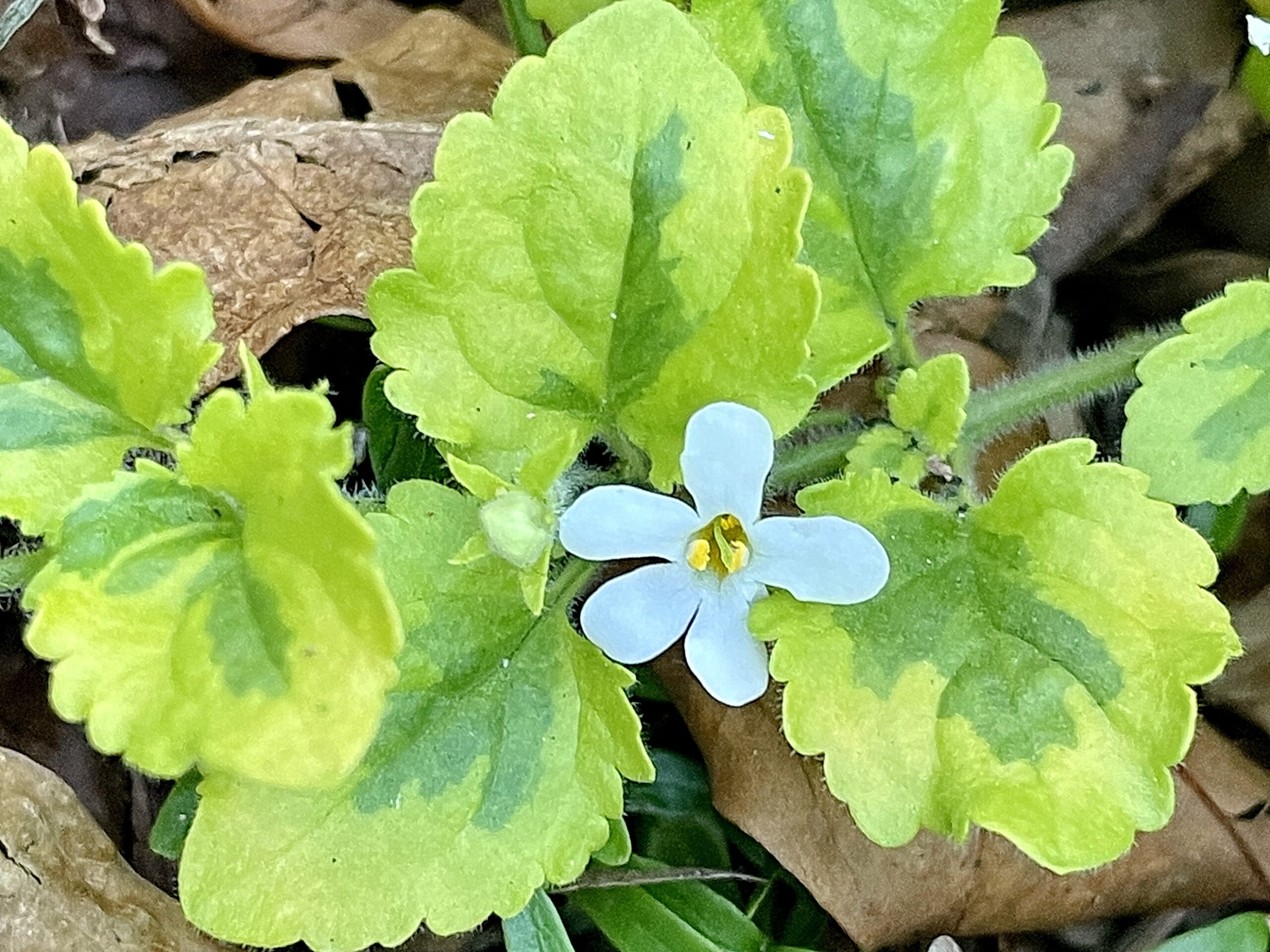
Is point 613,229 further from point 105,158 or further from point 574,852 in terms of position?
point 105,158

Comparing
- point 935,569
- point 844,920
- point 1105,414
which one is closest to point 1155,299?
point 1105,414

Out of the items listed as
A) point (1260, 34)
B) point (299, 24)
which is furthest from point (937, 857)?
point (299, 24)

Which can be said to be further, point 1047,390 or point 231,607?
point 1047,390

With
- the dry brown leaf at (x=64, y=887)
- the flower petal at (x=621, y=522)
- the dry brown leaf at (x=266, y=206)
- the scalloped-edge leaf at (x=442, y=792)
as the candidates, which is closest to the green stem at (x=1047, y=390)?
the flower petal at (x=621, y=522)

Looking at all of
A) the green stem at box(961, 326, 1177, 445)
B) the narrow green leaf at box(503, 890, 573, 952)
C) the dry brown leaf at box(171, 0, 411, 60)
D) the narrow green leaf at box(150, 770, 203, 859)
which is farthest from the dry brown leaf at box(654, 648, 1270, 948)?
the dry brown leaf at box(171, 0, 411, 60)

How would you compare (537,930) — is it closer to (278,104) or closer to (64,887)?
(64,887)

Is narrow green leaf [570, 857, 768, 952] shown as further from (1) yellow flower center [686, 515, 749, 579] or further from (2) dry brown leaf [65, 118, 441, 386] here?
(2) dry brown leaf [65, 118, 441, 386]

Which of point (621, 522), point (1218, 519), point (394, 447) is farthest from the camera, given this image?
point (1218, 519)

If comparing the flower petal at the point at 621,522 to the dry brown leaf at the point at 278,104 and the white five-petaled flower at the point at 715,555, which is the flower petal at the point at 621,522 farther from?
the dry brown leaf at the point at 278,104
